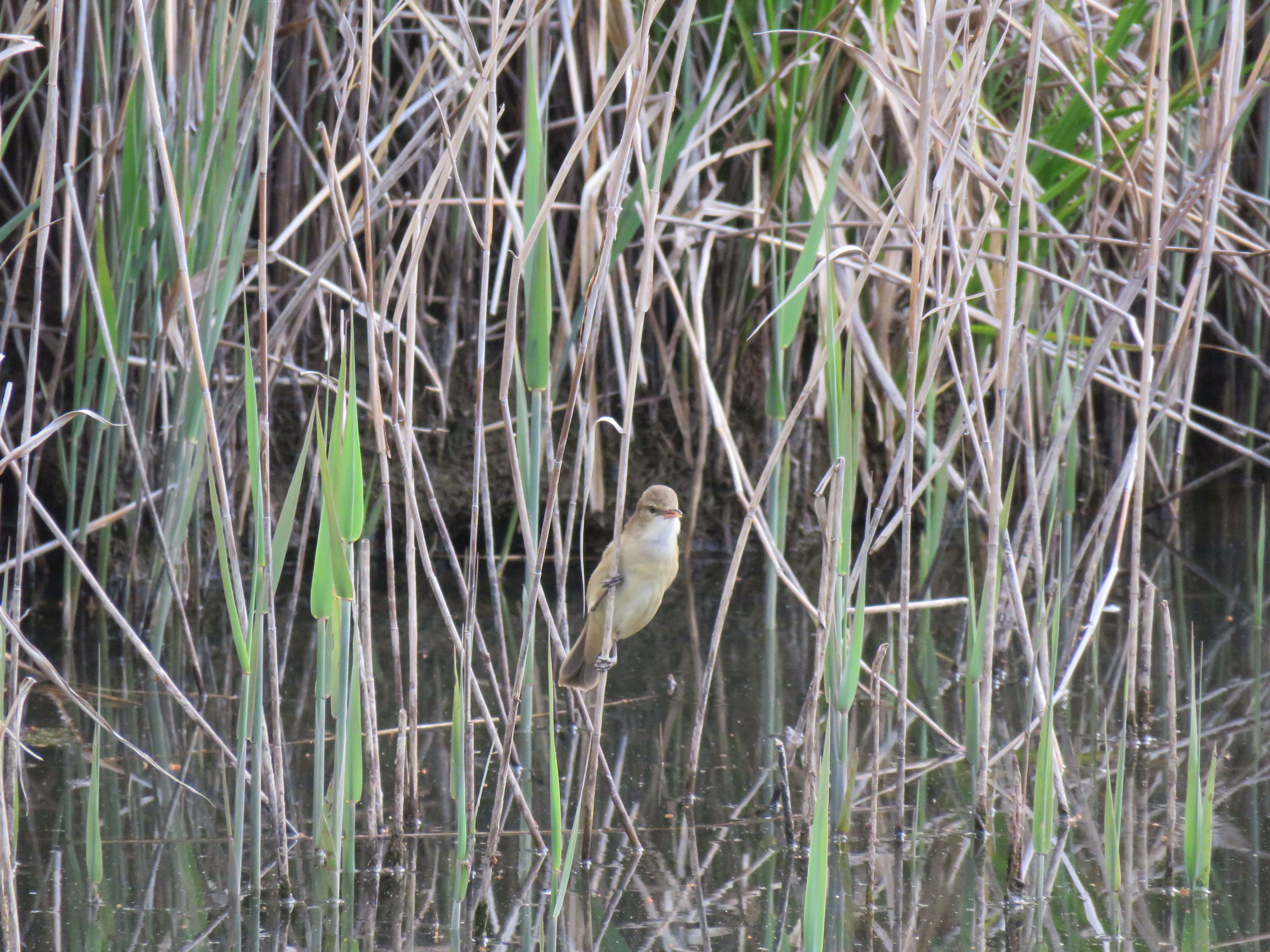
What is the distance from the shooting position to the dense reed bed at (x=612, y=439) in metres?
2.20

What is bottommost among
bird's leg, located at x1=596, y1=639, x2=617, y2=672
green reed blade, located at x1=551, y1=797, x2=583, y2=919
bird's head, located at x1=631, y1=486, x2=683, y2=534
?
green reed blade, located at x1=551, y1=797, x2=583, y2=919

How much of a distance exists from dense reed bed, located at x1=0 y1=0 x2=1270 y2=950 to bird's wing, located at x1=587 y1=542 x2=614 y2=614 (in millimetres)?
58

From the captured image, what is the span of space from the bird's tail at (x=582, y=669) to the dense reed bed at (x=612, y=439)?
10 centimetres

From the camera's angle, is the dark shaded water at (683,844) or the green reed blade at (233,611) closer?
the green reed blade at (233,611)

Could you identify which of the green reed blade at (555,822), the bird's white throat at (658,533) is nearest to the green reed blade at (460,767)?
the green reed blade at (555,822)

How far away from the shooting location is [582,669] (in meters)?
2.49

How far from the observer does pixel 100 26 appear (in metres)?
2.97

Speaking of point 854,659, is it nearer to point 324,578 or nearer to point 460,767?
point 460,767

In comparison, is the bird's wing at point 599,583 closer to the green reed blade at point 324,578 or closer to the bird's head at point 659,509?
the bird's head at point 659,509

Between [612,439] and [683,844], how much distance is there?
1.98m

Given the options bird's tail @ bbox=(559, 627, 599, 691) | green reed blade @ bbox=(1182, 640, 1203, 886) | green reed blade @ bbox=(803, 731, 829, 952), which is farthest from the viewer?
bird's tail @ bbox=(559, 627, 599, 691)

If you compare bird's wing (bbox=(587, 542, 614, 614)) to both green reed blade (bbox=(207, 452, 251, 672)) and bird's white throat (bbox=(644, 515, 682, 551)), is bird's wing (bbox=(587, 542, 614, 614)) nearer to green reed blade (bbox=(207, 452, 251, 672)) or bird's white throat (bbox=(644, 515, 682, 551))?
bird's white throat (bbox=(644, 515, 682, 551))

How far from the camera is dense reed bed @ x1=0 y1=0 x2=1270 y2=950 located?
2197mm

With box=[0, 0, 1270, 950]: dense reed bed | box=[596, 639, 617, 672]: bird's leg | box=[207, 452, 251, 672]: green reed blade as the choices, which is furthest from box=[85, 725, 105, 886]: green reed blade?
box=[596, 639, 617, 672]: bird's leg
